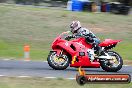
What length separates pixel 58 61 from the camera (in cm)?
1577

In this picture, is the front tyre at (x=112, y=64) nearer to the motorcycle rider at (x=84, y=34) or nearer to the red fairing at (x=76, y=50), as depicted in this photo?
the red fairing at (x=76, y=50)

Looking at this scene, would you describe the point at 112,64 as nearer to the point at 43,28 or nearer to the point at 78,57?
the point at 78,57

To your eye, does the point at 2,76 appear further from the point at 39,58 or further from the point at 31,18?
the point at 31,18

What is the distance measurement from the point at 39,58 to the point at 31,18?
51.8 ft

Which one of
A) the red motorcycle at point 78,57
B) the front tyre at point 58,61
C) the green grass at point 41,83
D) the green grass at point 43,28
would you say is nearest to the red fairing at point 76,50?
the red motorcycle at point 78,57

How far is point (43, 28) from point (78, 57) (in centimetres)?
1603

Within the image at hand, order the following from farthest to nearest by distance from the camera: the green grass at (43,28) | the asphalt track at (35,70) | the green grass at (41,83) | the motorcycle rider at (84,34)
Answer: the green grass at (43,28) → the motorcycle rider at (84,34) → the asphalt track at (35,70) → the green grass at (41,83)

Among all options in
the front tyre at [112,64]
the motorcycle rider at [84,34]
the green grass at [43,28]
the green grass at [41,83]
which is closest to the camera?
the green grass at [41,83]

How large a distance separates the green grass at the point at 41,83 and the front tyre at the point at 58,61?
2.50 meters

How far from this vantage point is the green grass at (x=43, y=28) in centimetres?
2335

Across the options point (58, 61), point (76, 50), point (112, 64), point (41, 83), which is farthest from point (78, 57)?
point (41, 83)

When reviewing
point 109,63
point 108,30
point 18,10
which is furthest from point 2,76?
point 18,10

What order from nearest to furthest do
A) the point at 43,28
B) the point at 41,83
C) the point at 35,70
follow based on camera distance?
the point at 41,83 → the point at 35,70 → the point at 43,28

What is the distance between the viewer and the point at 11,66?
16.6m
